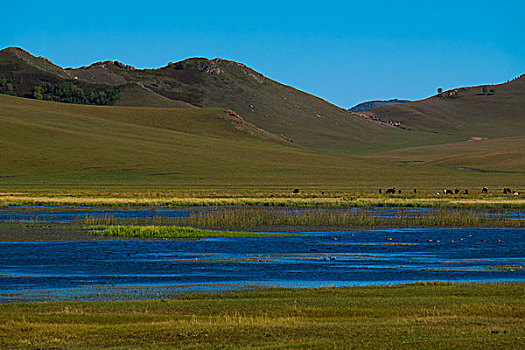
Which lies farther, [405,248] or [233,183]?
[233,183]

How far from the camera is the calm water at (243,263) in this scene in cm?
2397

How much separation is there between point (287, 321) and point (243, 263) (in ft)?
41.2

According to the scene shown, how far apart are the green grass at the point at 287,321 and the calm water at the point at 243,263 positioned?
251 centimetres

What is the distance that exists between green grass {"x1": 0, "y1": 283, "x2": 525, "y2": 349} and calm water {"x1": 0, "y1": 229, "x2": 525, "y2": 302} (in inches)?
98.8

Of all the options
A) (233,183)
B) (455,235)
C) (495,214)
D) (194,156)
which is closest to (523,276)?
(455,235)

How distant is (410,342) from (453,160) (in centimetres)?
16588

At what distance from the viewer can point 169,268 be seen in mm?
28375

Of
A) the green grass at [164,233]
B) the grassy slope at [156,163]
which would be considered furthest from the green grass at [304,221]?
the grassy slope at [156,163]

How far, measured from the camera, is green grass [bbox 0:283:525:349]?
1516 cm

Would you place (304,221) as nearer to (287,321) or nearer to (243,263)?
(243,263)

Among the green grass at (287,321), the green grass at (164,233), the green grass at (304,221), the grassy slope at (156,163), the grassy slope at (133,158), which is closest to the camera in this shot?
the green grass at (287,321)

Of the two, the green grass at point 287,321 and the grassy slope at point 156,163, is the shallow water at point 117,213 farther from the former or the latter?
the grassy slope at point 156,163

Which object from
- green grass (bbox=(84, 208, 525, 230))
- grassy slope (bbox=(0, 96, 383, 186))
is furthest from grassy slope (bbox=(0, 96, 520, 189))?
green grass (bbox=(84, 208, 525, 230))

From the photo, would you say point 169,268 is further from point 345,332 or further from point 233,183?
point 233,183
